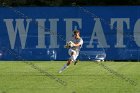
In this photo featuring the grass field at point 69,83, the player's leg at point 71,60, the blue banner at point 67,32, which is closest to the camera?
the grass field at point 69,83

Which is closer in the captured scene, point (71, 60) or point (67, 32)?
point (71, 60)

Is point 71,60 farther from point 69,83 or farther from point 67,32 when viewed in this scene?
point 67,32

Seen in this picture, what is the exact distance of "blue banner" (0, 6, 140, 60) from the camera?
121 feet

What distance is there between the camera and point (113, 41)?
36969mm

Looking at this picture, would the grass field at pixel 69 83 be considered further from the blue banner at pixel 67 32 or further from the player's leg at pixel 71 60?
the blue banner at pixel 67 32

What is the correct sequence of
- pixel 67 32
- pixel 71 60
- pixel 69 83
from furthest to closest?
1. pixel 67 32
2. pixel 71 60
3. pixel 69 83

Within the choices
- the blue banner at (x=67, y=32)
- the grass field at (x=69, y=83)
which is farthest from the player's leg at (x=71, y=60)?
the blue banner at (x=67, y=32)

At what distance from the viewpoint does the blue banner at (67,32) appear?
36969 mm

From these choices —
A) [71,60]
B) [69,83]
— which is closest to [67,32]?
[71,60]

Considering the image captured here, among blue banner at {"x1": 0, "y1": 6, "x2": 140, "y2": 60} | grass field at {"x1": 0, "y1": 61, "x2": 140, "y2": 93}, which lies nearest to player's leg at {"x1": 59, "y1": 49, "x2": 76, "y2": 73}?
grass field at {"x1": 0, "y1": 61, "x2": 140, "y2": 93}

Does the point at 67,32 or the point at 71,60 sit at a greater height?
the point at 71,60

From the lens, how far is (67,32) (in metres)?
37.4

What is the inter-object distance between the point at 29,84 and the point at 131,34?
59.9 feet

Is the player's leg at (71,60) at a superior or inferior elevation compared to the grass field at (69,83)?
inferior
